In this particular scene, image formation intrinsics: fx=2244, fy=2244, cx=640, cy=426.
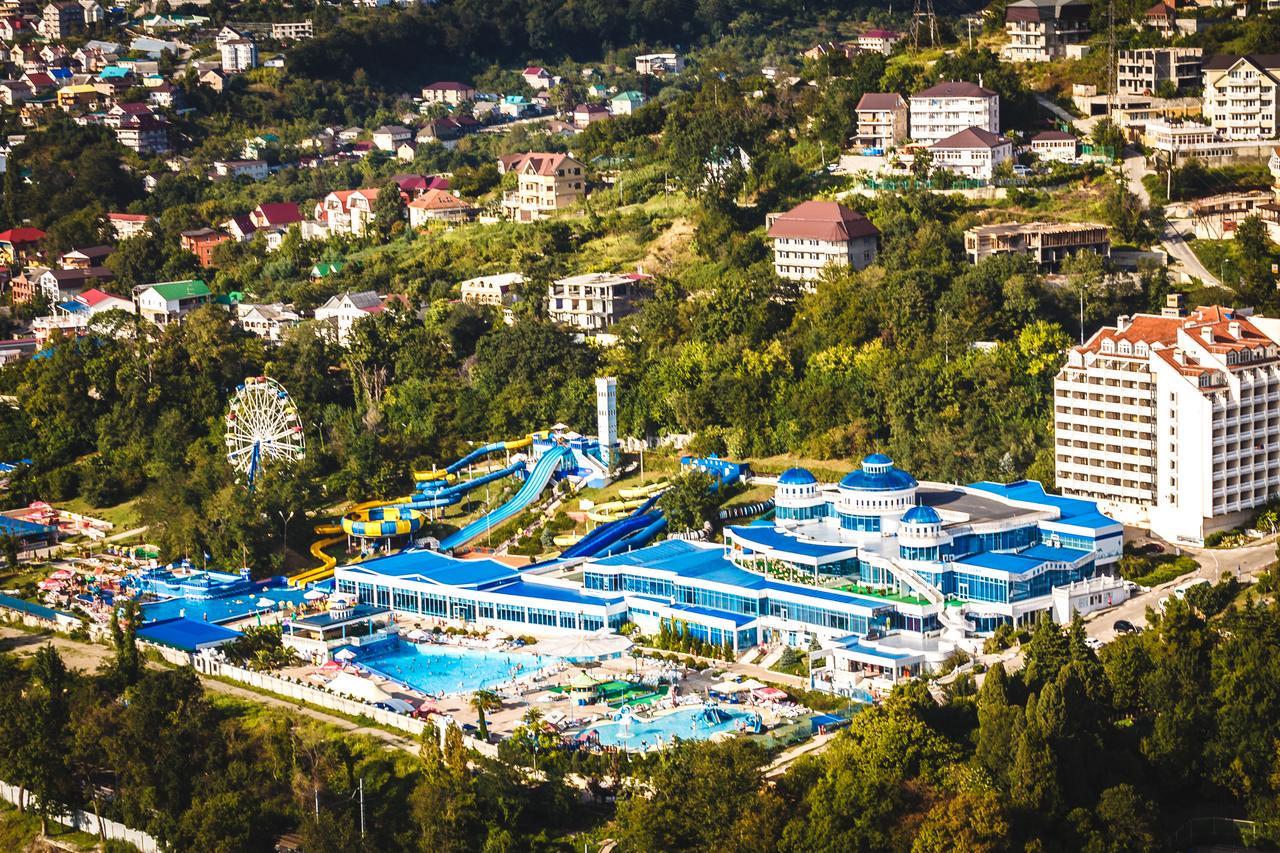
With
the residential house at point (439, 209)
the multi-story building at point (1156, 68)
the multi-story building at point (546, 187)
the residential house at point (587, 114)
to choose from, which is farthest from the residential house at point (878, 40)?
the multi-story building at point (1156, 68)

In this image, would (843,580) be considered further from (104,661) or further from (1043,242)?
(104,661)

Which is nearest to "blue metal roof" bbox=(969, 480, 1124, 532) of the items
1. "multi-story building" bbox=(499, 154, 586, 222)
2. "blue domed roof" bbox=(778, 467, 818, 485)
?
"blue domed roof" bbox=(778, 467, 818, 485)

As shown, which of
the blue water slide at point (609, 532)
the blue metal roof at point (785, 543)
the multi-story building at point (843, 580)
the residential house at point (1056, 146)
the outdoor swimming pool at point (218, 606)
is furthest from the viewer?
the residential house at point (1056, 146)

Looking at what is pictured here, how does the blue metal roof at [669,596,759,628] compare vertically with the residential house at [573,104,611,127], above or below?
below

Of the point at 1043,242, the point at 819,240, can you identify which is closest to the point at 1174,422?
the point at 1043,242

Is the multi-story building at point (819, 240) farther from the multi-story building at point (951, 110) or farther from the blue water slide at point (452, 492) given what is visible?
the blue water slide at point (452, 492)

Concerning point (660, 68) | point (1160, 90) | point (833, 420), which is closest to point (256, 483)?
point (833, 420)

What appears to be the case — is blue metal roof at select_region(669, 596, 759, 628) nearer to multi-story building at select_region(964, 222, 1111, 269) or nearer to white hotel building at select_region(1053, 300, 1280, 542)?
white hotel building at select_region(1053, 300, 1280, 542)
